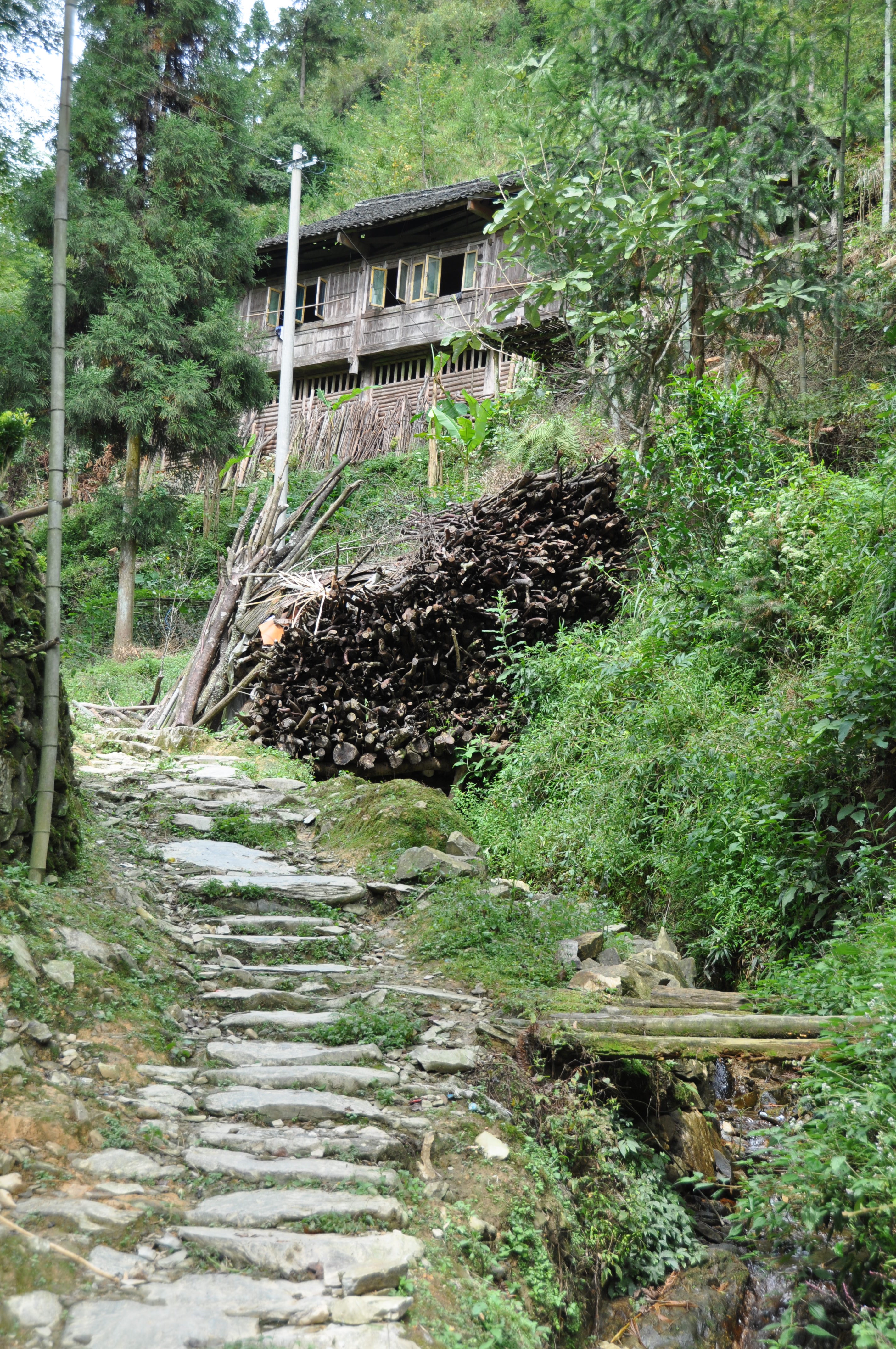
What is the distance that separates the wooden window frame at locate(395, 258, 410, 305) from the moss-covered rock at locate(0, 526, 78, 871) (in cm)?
1748

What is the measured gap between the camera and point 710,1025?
10.7 feet

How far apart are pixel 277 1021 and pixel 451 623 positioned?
4.68 m

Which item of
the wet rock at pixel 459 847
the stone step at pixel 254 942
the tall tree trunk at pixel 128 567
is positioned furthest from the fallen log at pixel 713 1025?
the tall tree trunk at pixel 128 567

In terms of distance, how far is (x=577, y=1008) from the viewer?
11.9 ft

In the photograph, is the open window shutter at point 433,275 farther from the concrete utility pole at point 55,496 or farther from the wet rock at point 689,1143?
the wet rock at point 689,1143

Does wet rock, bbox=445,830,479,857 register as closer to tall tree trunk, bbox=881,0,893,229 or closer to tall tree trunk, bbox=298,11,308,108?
tall tree trunk, bbox=881,0,893,229

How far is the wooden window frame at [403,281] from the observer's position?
20375mm

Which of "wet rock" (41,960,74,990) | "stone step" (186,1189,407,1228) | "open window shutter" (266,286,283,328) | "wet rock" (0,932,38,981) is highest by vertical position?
"open window shutter" (266,286,283,328)

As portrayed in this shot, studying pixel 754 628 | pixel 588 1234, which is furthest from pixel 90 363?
pixel 588 1234

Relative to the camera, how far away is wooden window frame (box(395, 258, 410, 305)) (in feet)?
66.8

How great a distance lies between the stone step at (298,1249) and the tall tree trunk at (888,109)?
12676mm

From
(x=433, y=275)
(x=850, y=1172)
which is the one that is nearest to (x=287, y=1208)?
(x=850, y=1172)

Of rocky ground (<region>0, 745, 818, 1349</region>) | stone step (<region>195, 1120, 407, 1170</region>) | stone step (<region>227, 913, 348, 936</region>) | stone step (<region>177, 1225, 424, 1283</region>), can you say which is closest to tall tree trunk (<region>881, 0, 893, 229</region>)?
stone step (<region>227, 913, 348, 936</region>)

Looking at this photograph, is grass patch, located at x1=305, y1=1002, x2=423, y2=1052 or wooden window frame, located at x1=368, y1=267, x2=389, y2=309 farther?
wooden window frame, located at x1=368, y1=267, x2=389, y2=309
